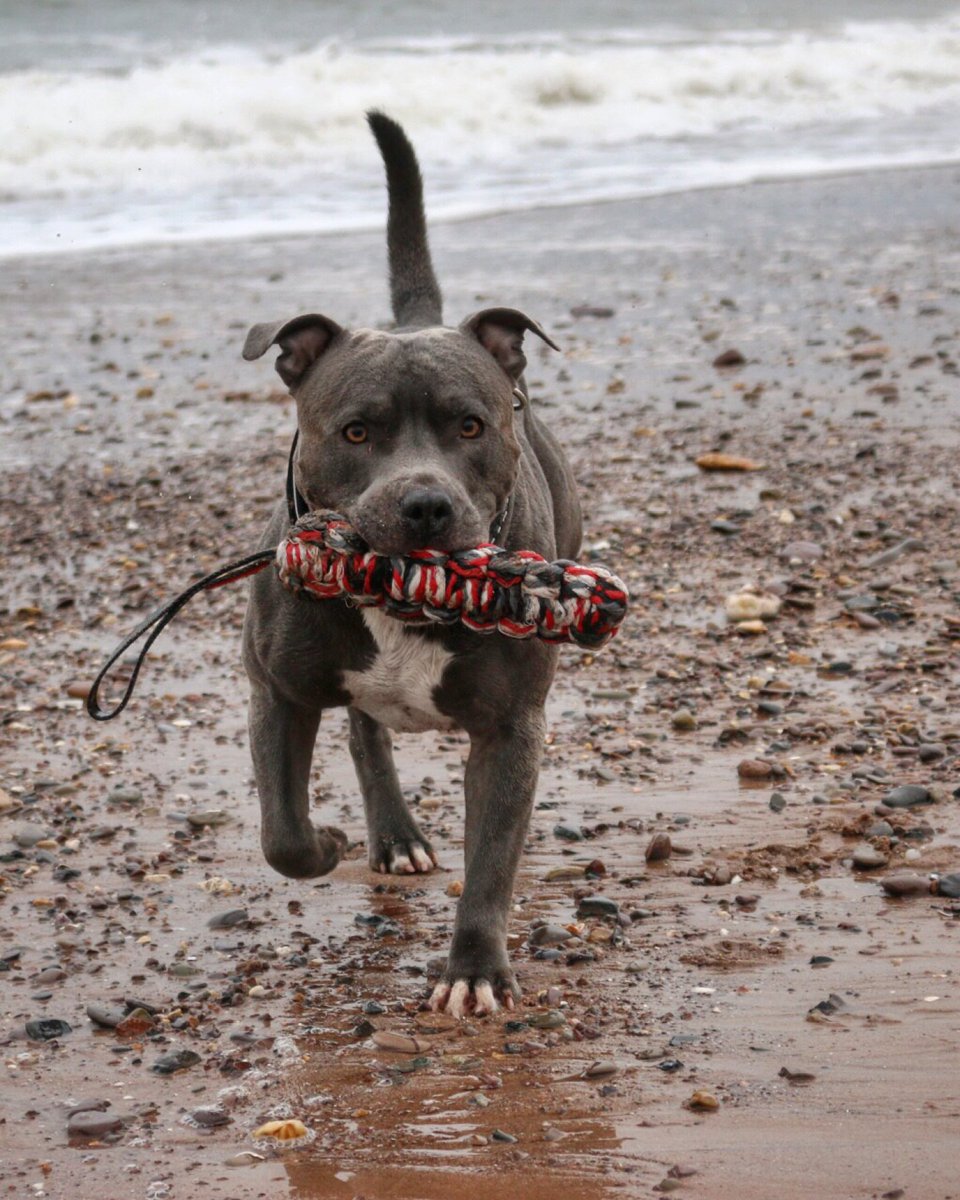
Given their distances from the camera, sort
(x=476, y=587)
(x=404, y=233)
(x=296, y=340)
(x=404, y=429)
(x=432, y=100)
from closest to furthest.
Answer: (x=476, y=587) → (x=404, y=429) → (x=296, y=340) → (x=404, y=233) → (x=432, y=100)

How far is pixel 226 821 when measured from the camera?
5.25 meters

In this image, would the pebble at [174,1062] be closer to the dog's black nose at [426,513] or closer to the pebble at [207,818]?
the dog's black nose at [426,513]

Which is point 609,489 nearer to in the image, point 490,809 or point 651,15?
point 490,809

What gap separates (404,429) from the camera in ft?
13.6

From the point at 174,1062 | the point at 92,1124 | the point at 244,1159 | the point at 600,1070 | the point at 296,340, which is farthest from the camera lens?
the point at 296,340

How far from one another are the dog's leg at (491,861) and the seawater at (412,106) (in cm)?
1104

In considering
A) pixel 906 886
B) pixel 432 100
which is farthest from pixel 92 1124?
pixel 432 100

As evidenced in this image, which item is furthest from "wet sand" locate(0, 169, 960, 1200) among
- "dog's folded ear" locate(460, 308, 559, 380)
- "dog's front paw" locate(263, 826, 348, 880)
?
"dog's folded ear" locate(460, 308, 559, 380)

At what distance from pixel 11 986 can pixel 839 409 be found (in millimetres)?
6000

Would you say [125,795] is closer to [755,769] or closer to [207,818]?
[207,818]

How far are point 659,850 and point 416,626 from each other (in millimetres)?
1106

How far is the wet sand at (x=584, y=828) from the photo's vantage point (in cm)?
348

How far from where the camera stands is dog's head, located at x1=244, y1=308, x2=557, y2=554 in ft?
13.0

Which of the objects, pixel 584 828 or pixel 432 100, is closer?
pixel 584 828
